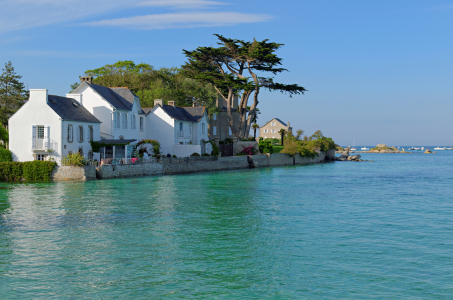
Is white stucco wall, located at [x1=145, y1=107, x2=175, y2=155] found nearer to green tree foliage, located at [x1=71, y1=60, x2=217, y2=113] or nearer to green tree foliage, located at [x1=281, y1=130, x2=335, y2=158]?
green tree foliage, located at [x1=71, y1=60, x2=217, y2=113]

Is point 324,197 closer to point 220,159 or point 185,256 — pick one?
point 185,256

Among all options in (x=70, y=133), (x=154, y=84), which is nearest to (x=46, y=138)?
(x=70, y=133)

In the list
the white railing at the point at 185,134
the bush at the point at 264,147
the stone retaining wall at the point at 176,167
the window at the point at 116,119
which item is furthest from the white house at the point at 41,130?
the bush at the point at 264,147

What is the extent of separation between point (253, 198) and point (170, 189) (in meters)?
8.05

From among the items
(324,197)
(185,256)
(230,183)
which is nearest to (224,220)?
(185,256)

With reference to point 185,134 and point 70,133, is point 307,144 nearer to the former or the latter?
point 185,134

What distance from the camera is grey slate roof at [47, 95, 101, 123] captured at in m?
44.4

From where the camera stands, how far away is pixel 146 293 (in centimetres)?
1180

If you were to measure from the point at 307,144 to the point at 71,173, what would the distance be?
55.3 meters

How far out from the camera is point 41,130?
4416 centimetres

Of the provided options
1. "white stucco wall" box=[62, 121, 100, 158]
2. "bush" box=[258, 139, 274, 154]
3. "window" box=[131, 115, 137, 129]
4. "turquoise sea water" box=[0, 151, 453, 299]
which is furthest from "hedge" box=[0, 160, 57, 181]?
"bush" box=[258, 139, 274, 154]

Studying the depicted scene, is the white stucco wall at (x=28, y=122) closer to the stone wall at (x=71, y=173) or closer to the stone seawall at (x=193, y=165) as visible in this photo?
the stone wall at (x=71, y=173)

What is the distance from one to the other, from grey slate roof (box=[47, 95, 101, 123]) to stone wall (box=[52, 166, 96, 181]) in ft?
17.4

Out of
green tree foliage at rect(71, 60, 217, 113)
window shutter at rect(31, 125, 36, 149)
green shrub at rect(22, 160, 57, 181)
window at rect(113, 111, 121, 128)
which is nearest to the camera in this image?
green shrub at rect(22, 160, 57, 181)
